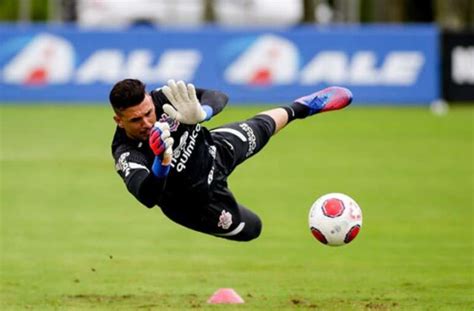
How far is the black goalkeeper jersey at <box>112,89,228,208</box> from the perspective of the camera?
10657mm

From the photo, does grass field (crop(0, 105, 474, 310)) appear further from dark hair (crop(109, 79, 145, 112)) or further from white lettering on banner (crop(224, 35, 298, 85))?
white lettering on banner (crop(224, 35, 298, 85))

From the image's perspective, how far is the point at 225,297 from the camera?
455 inches

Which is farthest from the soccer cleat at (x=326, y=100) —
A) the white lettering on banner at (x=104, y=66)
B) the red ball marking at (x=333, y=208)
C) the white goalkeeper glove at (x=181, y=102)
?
the white lettering on banner at (x=104, y=66)

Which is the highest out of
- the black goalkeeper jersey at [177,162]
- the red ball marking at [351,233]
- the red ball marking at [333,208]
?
the black goalkeeper jersey at [177,162]

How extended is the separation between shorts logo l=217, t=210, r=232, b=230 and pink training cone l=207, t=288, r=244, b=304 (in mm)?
668

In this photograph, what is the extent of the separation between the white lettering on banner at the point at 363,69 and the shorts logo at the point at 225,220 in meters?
22.3

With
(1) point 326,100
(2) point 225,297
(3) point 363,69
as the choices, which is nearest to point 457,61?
(3) point 363,69

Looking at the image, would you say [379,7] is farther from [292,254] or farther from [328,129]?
[292,254]

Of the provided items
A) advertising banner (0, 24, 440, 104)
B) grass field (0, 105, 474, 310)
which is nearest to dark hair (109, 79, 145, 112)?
grass field (0, 105, 474, 310)

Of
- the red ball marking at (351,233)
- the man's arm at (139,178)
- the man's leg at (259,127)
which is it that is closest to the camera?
the man's arm at (139,178)

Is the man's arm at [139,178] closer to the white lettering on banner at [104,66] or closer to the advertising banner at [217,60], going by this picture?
the advertising banner at [217,60]

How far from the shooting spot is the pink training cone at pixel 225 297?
37.8 ft

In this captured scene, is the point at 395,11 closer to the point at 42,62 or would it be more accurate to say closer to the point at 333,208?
the point at 42,62

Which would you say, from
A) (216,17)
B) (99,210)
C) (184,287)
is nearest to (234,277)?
(184,287)
